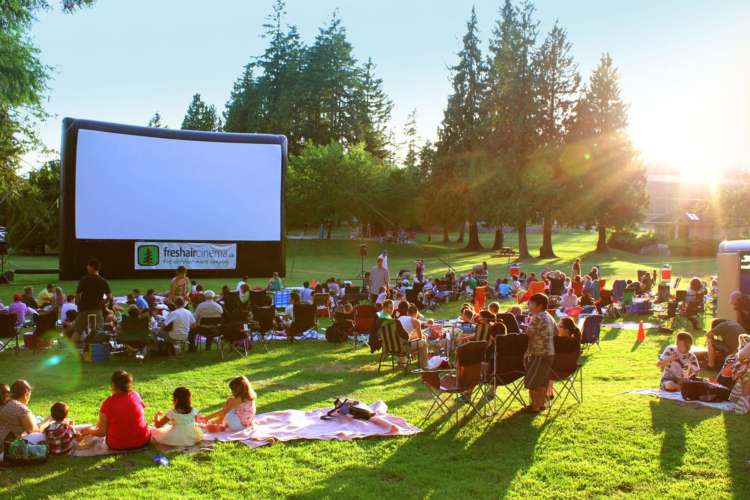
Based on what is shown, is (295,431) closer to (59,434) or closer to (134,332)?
(59,434)

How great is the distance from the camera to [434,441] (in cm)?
Result: 656

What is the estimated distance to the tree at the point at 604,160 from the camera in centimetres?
4094

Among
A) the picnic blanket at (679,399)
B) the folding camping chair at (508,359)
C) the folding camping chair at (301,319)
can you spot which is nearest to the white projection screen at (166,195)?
the folding camping chair at (301,319)

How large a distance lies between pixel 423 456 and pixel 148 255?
1172 cm

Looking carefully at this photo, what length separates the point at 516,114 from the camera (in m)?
42.2

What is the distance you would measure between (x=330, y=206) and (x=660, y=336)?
34.9 metres

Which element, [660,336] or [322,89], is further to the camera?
[322,89]

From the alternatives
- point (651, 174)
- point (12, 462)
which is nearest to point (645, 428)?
point (12, 462)

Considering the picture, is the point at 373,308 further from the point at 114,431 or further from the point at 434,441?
the point at 114,431

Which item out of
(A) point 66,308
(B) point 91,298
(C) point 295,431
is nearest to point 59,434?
(C) point 295,431

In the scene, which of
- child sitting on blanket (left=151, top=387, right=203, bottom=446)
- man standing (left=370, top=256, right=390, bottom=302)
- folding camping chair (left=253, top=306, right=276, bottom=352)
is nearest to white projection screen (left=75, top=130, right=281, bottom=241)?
man standing (left=370, top=256, right=390, bottom=302)

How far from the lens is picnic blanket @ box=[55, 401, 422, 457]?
20.4ft

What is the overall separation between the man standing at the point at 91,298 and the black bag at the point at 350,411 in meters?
5.82

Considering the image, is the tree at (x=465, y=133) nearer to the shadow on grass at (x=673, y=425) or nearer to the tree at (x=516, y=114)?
the tree at (x=516, y=114)
